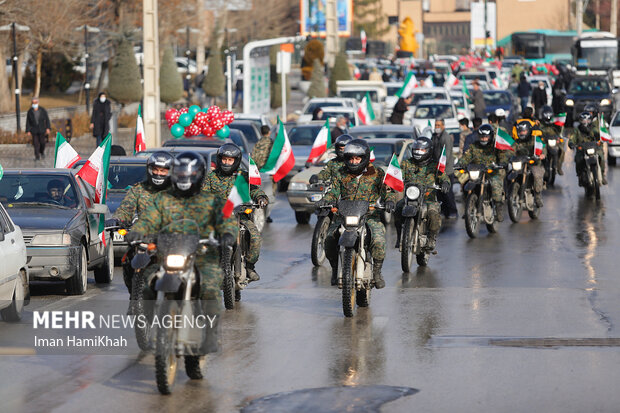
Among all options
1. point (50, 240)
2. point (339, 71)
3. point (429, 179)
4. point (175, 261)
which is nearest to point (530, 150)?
point (429, 179)

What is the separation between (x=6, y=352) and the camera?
1132 centimetres

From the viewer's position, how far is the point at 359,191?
45.1 ft

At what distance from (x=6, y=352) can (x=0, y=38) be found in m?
40.0

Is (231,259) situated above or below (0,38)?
below

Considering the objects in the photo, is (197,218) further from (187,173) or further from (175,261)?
(175,261)

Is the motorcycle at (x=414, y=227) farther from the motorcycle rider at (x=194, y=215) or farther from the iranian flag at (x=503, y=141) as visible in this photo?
the motorcycle rider at (x=194, y=215)

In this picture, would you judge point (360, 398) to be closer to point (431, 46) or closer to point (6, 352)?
point (6, 352)

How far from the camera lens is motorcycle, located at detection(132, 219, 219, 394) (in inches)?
368

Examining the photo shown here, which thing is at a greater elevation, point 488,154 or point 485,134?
point 485,134

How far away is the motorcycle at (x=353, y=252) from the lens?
12930 millimetres

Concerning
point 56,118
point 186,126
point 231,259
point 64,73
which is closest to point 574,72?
point 64,73

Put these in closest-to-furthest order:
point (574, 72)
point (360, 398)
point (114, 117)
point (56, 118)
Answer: point (360, 398), point (114, 117), point (56, 118), point (574, 72)

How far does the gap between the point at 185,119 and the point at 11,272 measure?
1313 centimetres

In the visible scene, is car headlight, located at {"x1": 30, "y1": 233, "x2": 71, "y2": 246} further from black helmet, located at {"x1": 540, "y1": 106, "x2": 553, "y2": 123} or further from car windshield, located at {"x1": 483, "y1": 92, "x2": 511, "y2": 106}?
car windshield, located at {"x1": 483, "y1": 92, "x2": 511, "y2": 106}
